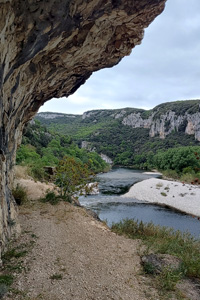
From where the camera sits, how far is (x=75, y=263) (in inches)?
190

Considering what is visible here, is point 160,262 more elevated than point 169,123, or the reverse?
point 169,123

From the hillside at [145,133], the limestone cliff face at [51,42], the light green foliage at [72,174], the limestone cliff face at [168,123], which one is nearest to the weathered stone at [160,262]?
the limestone cliff face at [51,42]

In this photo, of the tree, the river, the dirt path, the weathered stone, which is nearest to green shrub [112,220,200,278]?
the weathered stone

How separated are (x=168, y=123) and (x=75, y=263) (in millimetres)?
96397

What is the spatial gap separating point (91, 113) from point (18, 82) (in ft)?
522

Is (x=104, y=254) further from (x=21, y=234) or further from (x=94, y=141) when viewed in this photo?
(x=94, y=141)

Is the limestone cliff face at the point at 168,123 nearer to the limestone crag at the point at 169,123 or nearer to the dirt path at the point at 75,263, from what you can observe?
the limestone crag at the point at 169,123

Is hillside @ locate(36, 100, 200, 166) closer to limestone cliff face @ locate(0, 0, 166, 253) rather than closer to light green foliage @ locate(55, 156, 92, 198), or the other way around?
light green foliage @ locate(55, 156, 92, 198)

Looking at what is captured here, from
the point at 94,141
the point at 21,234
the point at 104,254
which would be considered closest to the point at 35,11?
the point at 21,234

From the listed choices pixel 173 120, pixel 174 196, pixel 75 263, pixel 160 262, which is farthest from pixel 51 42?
pixel 173 120

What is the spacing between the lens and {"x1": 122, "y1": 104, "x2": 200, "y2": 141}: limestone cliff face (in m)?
80.8

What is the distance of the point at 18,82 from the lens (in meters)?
5.16

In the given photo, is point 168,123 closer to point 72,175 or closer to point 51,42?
point 72,175

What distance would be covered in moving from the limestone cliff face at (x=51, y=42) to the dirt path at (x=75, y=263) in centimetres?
114
